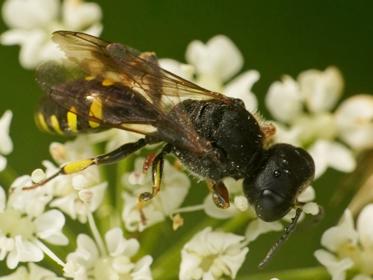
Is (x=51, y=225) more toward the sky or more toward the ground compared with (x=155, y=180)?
more toward the ground

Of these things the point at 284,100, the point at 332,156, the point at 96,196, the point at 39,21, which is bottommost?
the point at 332,156

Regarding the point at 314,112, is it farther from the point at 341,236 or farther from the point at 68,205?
the point at 68,205

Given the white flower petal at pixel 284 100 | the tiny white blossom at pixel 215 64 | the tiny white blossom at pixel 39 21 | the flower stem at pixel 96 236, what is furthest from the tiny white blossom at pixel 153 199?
the tiny white blossom at pixel 39 21

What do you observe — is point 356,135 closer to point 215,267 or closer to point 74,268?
point 215,267

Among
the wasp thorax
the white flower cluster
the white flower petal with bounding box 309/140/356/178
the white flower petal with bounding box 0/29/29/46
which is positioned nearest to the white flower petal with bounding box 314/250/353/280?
the white flower cluster

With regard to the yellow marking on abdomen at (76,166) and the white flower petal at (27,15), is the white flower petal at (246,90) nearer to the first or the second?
the yellow marking on abdomen at (76,166)

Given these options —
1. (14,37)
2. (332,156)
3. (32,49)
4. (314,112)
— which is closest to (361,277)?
(332,156)
